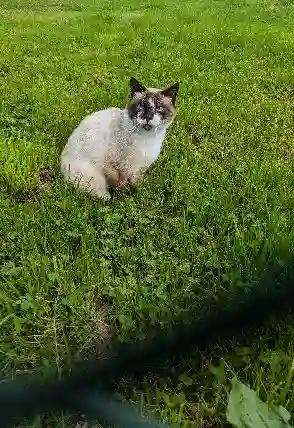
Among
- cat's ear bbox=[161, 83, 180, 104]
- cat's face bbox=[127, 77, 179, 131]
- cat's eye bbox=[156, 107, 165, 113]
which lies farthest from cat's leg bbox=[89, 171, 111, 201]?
cat's ear bbox=[161, 83, 180, 104]

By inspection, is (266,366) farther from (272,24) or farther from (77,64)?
(272,24)

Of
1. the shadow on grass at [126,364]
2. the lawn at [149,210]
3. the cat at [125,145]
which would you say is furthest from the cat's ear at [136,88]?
the shadow on grass at [126,364]

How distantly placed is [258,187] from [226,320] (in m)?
3.41

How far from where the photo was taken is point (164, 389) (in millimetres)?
2629

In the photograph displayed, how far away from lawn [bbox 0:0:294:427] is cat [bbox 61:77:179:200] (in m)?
0.19

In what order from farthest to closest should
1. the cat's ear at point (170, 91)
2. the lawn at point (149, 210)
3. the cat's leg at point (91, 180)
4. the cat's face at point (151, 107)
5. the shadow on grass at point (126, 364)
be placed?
the cat's ear at point (170, 91)
the cat's face at point (151, 107)
the cat's leg at point (91, 180)
the lawn at point (149, 210)
the shadow on grass at point (126, 364)

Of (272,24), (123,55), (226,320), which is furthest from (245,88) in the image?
(226,320)

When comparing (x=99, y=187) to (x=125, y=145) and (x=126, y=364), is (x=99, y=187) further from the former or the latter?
(x=126, y=364)

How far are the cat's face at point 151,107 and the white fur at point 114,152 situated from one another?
4 cm

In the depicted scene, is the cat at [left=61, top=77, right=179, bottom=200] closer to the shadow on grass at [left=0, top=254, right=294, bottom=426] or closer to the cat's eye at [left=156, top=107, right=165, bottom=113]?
the cat's eye at [left=156, top=107, right=165, bottom=113]

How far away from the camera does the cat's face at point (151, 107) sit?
4496mm

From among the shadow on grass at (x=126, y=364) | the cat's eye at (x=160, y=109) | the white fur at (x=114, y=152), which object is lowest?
the white fur at (x=114, y=152)

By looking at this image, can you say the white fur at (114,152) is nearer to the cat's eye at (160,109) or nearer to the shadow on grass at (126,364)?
the cat's eye at (160,109)

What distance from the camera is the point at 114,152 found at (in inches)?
184
